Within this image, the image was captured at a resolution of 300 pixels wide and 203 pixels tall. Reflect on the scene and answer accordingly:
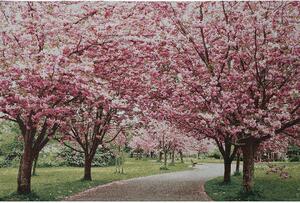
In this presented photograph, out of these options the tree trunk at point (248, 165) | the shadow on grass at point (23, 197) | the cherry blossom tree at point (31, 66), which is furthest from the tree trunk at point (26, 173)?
the tree trunk at point (248, 165)

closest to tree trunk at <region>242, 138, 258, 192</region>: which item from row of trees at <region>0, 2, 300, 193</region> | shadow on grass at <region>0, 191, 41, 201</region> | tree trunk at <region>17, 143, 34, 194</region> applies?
row of trees at <region>0, 2, 300, 193</region>

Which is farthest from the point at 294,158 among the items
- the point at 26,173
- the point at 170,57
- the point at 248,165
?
the point at 26,173

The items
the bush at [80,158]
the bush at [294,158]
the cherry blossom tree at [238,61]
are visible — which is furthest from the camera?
the bush at [294,158]

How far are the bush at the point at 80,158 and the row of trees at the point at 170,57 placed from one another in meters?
14.9

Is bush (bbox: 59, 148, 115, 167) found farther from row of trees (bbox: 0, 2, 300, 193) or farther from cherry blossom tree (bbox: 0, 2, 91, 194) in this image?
cherry blossom tree (bbox: 0, 2, 91, 194)

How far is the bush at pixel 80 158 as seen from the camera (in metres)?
25.5

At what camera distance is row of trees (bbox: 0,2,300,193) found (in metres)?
9.09

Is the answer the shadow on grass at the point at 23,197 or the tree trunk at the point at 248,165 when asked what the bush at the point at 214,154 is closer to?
the tree trunk at the point at 248,165

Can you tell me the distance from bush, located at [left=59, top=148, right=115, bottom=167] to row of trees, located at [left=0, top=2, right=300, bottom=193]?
1495 cm

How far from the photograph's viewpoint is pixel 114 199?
11234 mm

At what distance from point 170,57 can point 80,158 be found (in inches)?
693

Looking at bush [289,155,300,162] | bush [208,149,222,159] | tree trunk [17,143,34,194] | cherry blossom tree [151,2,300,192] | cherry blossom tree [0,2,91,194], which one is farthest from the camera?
bush [208,149,222,159]

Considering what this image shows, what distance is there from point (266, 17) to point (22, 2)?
596 cm

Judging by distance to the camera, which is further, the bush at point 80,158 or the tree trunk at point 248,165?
the bush at point 80,158
